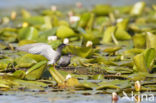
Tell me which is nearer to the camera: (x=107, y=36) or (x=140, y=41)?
(x=140, y=41)

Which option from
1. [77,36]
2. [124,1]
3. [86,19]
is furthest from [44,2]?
[77,36]

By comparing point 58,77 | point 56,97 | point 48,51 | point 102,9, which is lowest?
point 56,97

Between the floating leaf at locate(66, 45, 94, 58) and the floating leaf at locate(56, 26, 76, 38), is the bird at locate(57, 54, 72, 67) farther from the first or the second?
the floating leaf at locate(56, 26, 76, 38)

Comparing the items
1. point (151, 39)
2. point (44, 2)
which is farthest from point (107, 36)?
point (44, 2)

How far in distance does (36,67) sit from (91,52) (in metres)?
1.22

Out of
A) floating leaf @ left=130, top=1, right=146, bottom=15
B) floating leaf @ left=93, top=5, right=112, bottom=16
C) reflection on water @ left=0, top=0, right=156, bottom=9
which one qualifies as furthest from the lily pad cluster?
reflection on water @ left=0, top=0, right=156, bottom=9

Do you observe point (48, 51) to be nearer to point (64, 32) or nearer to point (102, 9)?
point (64, 32)

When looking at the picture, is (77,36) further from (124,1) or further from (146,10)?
(124,1)

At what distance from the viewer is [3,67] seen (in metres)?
3.84

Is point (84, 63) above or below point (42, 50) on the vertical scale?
below

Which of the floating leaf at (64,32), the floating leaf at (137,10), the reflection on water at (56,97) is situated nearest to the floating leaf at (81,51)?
the floating leaf at (64,32)

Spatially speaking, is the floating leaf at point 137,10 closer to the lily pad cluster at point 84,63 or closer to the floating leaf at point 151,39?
the lily pad cluster at point 84,63

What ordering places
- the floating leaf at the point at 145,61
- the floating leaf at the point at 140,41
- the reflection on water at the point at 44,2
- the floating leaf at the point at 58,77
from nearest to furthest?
the floating leaf at the point at 58,77
the floating leaf at the point at 145,61
the floating leaf at the point at 140,41
the reflection on water at the point at 44,2

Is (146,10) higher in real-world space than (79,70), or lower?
higher
